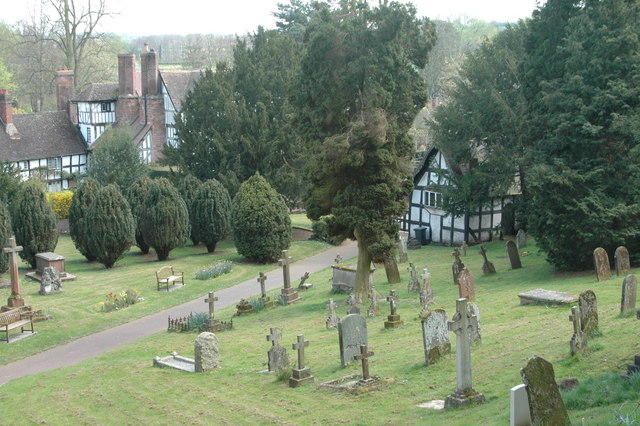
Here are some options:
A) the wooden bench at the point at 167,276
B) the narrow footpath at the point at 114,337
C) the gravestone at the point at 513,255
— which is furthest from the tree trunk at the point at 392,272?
the wooden bench at the point at 167,276

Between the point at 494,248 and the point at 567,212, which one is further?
the point at 494,248

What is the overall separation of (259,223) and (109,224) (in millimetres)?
7078

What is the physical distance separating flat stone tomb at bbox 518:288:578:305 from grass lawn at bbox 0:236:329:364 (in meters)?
14.9

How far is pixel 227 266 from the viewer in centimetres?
3744

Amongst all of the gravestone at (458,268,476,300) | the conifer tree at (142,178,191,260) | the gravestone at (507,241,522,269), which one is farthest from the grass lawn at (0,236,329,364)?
the gravestone at (458,268,476,300)

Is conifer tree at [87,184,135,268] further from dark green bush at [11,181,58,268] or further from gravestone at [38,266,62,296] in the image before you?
gravestone at [38,266,62,296]

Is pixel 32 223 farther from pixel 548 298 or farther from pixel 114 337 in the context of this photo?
pixel 548 298

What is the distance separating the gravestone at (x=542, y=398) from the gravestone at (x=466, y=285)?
12.3m

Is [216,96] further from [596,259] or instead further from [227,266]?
[596,259]

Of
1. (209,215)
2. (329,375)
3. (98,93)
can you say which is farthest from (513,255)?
(98,93)

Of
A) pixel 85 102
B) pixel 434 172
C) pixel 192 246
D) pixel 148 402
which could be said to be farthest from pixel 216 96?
pixel 148 402

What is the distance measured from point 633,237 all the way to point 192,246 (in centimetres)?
2597

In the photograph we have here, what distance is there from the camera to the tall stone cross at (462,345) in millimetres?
13109

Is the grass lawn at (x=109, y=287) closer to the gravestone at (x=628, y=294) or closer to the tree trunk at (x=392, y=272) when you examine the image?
the tree trunk at (x=392, y=272)
